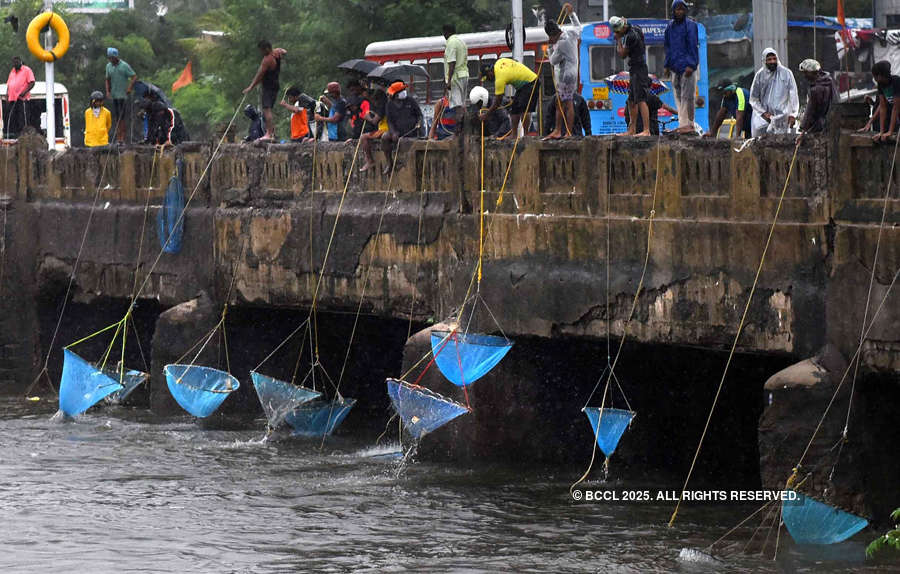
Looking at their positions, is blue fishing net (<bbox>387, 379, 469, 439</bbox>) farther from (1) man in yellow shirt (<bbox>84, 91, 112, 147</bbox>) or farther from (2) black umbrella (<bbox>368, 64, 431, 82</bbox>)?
(1) man in yellow shirt (<bbox>84, 91, 112, 147</bbox>)

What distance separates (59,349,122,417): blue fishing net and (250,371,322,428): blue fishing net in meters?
2.01

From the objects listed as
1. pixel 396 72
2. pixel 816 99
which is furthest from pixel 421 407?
pixel 396 72

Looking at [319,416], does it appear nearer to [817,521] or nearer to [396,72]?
[396,72]

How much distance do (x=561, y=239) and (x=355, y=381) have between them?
6.71 metres

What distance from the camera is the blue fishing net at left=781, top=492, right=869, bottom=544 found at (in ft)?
41.2

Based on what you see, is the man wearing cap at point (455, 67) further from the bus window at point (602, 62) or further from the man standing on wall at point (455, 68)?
the bus window at point (602, 62)

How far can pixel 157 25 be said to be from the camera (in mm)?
58938

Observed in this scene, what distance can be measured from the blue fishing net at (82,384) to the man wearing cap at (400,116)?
179 inches

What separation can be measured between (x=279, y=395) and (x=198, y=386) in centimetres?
95

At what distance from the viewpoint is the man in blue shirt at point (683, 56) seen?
16.4 m

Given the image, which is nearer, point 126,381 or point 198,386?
point 198,386

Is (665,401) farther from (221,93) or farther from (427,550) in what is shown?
(221,93)

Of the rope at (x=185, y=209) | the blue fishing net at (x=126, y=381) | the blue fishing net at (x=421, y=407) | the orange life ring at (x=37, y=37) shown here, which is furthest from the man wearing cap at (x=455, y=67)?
the orange life ring at (x=37, y=37)

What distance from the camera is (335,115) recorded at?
64.8 ft
